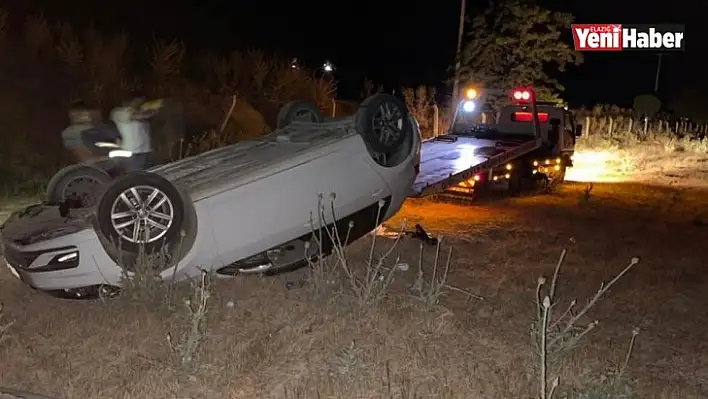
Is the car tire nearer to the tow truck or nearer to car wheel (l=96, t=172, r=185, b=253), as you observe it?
car wheel (l=96, t=172, r=185, b=253)

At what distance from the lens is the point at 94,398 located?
4328mm

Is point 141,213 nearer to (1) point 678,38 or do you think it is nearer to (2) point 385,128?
(2) point 385,128

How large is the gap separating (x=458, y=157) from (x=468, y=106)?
11.1 feet

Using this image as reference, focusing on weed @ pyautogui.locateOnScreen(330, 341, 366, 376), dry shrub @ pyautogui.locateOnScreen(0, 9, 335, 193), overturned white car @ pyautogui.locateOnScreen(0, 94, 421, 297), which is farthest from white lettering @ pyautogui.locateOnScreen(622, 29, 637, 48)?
weed @ pyautogui.locateOnScreen(330, 341, 366, 376)

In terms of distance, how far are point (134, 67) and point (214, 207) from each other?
1290 cm

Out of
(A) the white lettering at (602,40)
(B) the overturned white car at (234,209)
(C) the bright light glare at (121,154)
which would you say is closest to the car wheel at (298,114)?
(B) the overturned white car at (234,209)

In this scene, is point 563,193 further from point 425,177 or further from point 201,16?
point 201,16

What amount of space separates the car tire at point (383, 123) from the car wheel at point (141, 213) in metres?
1.92

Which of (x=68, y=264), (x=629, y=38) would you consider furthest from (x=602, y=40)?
(x=68, y=264)

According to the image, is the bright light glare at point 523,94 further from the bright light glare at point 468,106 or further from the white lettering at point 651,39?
the white lettering at point 651,39

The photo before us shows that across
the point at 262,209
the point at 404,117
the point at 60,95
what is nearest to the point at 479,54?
the point at 60,95

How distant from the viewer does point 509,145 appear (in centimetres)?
1234

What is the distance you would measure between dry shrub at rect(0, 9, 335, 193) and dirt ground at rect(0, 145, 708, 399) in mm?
5232

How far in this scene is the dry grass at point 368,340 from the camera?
15.0ft
